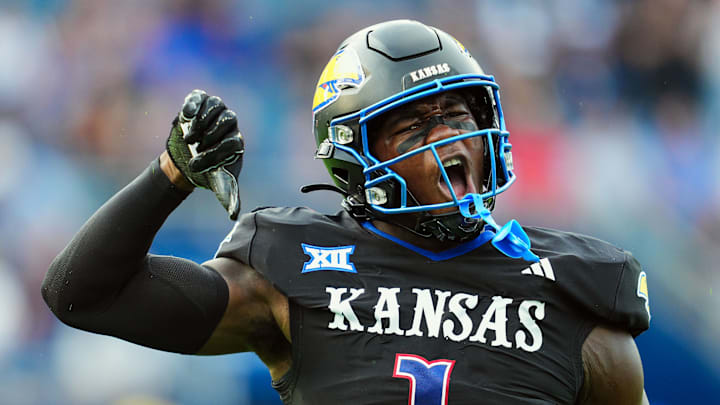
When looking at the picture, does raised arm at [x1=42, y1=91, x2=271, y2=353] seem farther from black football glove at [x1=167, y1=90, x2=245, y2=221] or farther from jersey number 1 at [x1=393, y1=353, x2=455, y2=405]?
jersey number 1 at [x1=393, y1=353, x2=455, y2=405]

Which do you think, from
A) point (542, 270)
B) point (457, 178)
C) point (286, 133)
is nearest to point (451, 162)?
point (457, 178)

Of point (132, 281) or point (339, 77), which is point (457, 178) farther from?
point (132, 281)

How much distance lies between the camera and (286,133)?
4.22 m

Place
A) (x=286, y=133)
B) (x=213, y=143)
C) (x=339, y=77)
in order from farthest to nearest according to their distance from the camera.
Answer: (x=286, y=133) < (x=339, y=77) < (x=213, y=143)

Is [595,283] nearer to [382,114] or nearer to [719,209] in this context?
[382,114]

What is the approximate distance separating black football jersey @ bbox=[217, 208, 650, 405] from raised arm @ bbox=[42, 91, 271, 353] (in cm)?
20

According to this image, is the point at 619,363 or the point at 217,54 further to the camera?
the point at 217,54

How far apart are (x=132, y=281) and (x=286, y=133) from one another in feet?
8.04

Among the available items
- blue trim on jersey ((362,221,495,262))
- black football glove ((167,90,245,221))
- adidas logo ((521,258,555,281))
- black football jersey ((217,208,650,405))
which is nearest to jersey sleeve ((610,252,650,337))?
black football jersey ((217,208,650,405))

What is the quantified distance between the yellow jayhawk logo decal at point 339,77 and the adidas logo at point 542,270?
0.59 metres

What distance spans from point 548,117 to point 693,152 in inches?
27.1

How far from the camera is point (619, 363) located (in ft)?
6.28

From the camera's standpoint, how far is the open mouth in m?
1.95

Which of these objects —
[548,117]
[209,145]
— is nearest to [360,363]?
[209,145]
